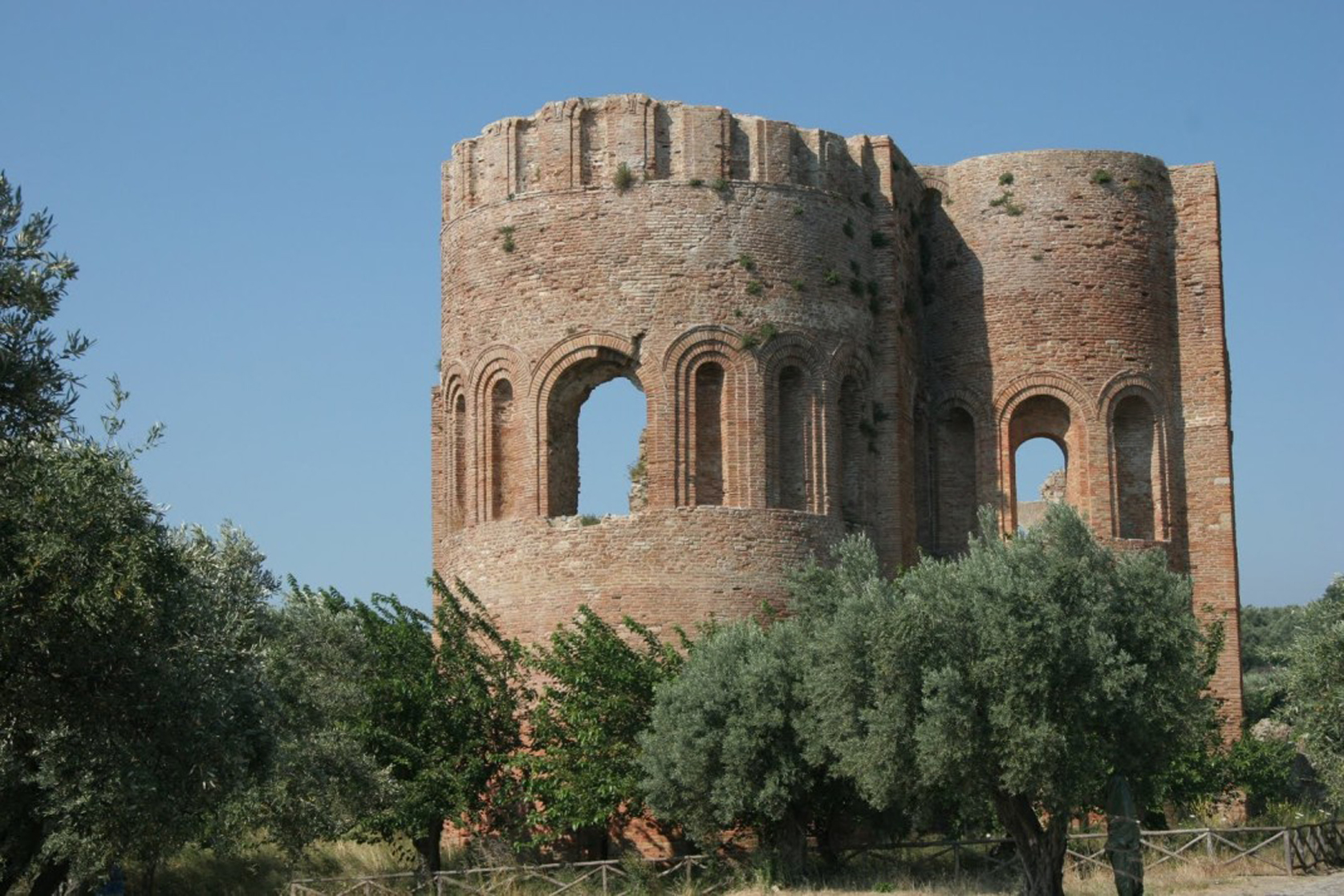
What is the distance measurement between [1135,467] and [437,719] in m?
10.7

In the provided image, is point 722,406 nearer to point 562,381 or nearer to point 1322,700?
point 562,381

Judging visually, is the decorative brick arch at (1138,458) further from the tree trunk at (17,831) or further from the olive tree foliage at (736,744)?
the tree trunk at (17,831)

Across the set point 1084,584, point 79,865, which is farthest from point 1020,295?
point 79,865

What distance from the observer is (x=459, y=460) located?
27.7 metres

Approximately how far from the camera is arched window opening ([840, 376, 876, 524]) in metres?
27.4

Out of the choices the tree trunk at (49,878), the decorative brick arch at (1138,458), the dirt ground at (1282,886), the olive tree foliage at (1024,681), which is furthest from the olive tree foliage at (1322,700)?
the tree trunk at (49,878)

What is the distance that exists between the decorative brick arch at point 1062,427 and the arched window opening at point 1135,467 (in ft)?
1.53

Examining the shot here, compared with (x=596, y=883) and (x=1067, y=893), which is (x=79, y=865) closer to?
(x=596, y=883)

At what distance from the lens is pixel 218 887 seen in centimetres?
2666

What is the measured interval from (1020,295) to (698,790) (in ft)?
32.9

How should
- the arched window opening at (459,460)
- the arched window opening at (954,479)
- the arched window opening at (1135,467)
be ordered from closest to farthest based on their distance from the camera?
the arched window opening at (459,460) → the arched window opening at (1135,467) → the arched window opening at (954,479)

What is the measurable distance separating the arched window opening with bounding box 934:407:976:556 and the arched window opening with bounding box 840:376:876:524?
243 cm

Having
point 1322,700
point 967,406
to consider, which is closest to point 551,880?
point 1322,700

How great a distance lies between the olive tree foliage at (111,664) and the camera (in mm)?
13867
